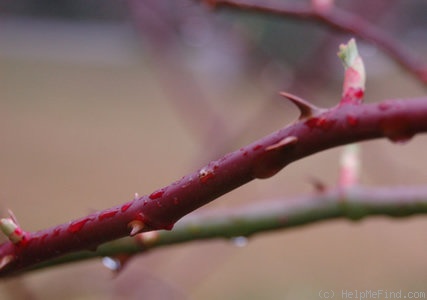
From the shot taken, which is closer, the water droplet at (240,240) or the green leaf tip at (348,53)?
the green leaf tip at (348,53)

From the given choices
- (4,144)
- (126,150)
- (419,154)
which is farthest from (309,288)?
(4,144)

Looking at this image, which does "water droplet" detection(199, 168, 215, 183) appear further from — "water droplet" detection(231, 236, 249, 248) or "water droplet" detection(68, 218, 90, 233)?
"water droplet" detection(231, 236, 249, 248)

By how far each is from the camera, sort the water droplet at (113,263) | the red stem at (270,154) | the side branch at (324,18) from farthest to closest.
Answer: the side branch at (324,18)
the water droplet at (113,263)
the red stem at (270,154)

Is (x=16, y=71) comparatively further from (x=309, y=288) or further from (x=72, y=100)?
(x=309, y=288)

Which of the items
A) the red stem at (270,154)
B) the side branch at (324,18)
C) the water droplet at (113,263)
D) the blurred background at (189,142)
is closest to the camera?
the red stem at (270,154)

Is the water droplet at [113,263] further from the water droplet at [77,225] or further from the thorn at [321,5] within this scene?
the thorn at [321,5]

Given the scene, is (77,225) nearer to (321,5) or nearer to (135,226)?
(135,226)

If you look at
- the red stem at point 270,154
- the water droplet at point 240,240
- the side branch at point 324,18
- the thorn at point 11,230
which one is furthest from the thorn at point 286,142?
the side branch at point 324,18

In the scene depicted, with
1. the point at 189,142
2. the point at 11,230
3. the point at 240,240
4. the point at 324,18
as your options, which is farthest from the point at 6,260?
the point at 189,142

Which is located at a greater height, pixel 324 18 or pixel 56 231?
pixel 324 18
